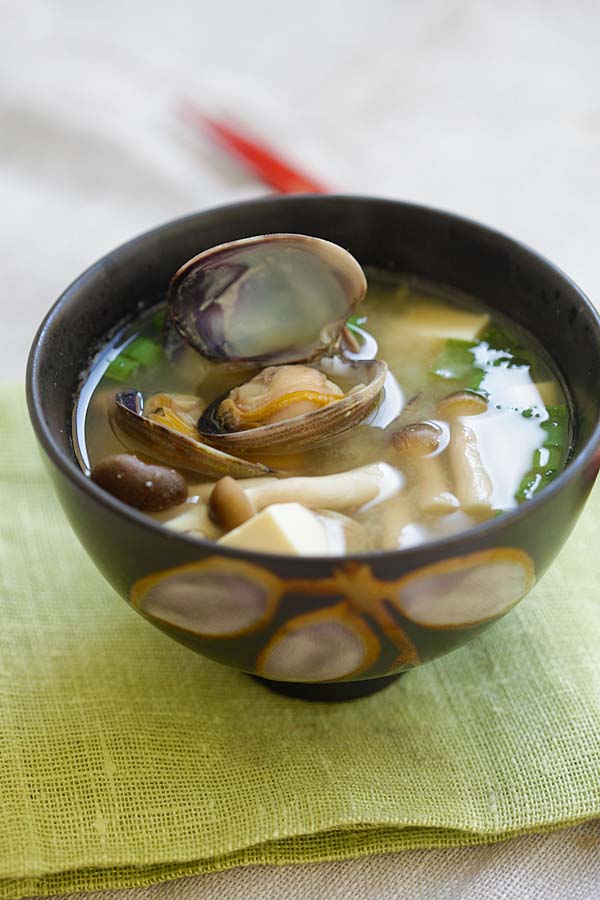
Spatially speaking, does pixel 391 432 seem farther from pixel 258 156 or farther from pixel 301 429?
pixel 258 156

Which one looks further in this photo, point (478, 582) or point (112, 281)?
point (112, 281)

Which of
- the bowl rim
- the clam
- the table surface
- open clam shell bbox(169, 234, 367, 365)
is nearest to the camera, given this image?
the bowl rim

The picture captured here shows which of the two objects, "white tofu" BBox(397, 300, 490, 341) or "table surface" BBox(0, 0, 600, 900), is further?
"table surface" BBox(0, 0, 600, 900)

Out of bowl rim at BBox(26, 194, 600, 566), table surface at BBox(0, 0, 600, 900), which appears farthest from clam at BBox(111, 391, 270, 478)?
table surface at BBox(0, 0, 600, 900)

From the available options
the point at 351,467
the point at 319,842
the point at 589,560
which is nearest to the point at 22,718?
the point at 319,842

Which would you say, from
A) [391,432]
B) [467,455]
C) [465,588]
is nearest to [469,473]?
[467,455]

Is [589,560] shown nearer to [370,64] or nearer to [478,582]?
[478,582]

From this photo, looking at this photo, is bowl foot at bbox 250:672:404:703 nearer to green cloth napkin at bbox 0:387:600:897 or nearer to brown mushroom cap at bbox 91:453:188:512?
green cloth napkin at bbox 0:387:600:897
